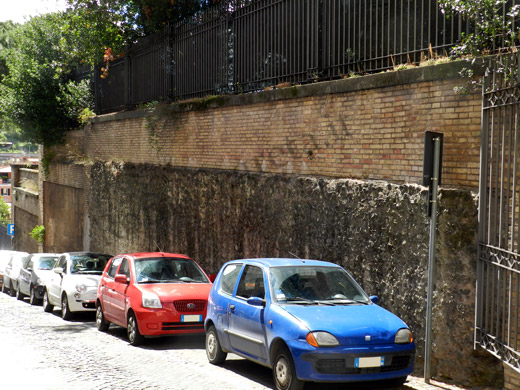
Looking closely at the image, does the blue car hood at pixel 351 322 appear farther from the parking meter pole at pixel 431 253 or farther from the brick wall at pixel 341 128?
the brick wall at pixel 341 128

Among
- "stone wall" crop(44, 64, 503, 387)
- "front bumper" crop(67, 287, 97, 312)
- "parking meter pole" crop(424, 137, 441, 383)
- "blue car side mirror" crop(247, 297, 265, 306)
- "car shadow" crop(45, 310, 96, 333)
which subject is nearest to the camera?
"parking meter pole" crop(424, 137, 441, 383)

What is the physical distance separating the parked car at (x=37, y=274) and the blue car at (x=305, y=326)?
35.4 feet

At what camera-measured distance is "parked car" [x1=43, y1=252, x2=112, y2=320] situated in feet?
50.5

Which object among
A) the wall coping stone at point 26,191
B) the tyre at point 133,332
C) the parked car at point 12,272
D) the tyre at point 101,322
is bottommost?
the parked car at point 12,272

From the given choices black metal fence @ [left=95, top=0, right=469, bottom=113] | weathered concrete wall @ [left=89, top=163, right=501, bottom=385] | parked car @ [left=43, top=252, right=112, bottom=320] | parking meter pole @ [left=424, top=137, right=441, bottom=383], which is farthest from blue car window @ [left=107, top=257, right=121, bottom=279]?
parking meter pole @ [left=424, top=137, right=441, bottom=383]

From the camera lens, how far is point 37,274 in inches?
763

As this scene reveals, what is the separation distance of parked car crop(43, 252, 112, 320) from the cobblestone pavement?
1.71 metres

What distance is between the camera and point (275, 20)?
→ 13688mm

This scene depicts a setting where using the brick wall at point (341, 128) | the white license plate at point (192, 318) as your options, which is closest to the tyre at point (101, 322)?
the white license plate at point (192, 318)

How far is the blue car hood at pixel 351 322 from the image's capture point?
7480 mm

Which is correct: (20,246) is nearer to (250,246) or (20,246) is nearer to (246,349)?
(250,246)

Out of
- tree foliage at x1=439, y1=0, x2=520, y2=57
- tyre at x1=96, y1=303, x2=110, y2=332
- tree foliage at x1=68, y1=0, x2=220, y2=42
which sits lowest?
tyre at x1=96, y1=303, x2=110, y2=332

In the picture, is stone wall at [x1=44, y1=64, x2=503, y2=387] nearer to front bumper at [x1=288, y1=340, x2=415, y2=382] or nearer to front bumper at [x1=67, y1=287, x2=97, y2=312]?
front bumper at [x1=288, y1=340, x2=415, y2=382]

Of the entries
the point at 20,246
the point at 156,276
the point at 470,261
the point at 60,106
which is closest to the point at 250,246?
the point at 156,276
